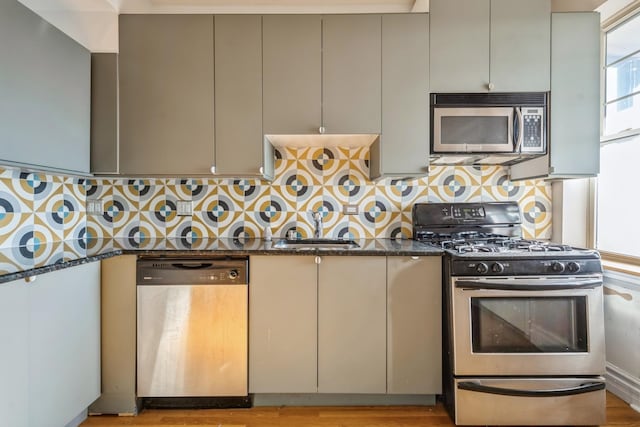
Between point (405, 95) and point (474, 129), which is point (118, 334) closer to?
point (405, 95)

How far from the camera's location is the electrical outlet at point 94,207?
246 centimetres

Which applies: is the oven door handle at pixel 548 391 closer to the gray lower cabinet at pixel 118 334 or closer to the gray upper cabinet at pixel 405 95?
the gray upper cabinet at pixel 405 95

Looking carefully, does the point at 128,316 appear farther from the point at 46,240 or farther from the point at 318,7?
the point at 318,7

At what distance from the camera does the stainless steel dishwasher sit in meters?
1.87

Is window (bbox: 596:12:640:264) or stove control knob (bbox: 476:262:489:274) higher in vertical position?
window (bbox: 596:12:640:264)

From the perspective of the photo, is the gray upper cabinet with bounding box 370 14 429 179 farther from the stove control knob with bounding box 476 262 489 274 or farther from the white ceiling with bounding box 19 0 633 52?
the stove control knob with bounding box 476 262 489 274

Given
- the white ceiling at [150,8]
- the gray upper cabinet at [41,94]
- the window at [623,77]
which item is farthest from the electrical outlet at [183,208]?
the window at [623,77]

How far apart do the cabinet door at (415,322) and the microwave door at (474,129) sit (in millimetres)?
748

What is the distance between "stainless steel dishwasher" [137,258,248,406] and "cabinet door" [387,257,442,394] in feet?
2.73

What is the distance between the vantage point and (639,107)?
198 cm

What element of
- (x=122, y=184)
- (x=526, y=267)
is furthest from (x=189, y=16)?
(x=526, y=267)

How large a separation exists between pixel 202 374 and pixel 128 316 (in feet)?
1.73

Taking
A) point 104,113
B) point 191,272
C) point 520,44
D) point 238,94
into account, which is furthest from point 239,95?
point 520,44

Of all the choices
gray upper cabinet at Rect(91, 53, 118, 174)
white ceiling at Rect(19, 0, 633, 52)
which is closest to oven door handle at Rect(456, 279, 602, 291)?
white ceiling at Rect(19, 0, 633, 52)
